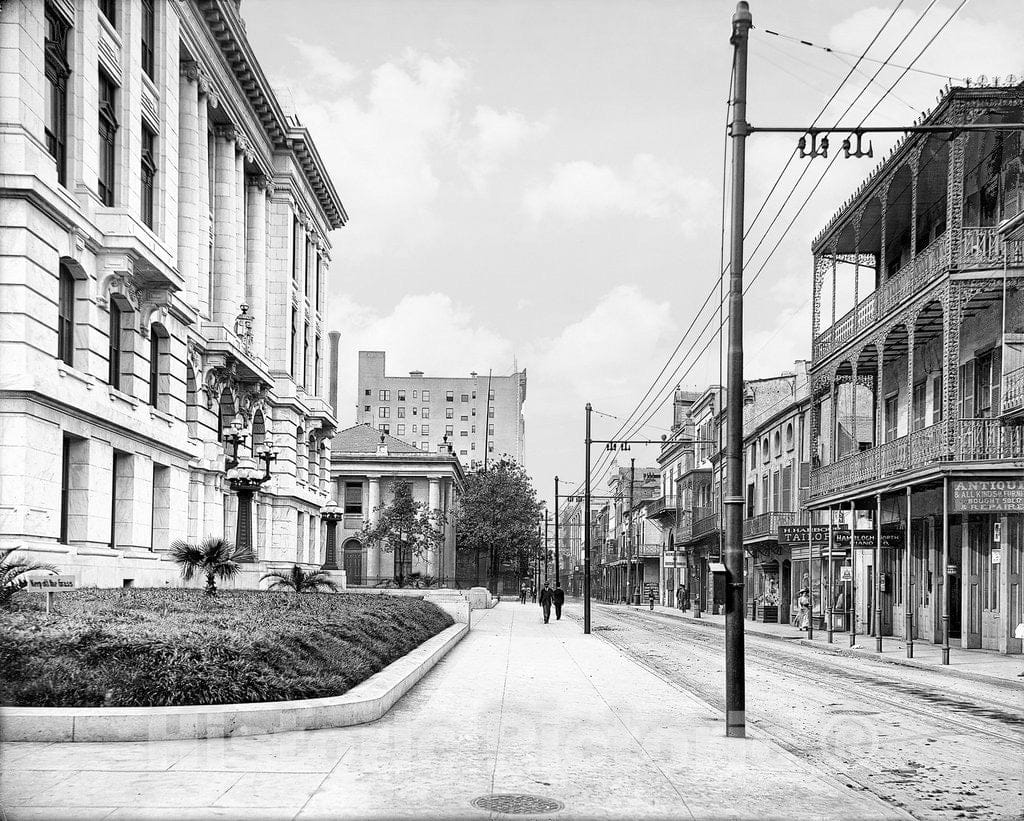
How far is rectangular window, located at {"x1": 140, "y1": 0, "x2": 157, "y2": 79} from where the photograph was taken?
116 feet

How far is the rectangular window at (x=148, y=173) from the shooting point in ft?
112

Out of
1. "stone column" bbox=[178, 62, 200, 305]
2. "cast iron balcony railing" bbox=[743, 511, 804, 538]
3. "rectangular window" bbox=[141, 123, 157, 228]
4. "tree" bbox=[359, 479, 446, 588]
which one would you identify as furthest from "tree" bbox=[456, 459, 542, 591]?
"rectangular window" bbox=[141, 123, 157, 228]

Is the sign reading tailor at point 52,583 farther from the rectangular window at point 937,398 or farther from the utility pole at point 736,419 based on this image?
the rectangular window at point 937,398

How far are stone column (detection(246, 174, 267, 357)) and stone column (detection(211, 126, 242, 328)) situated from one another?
509 centimetres

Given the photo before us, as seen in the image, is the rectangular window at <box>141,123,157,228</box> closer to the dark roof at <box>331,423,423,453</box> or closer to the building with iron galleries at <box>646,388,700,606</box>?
the building with iron galleries at <box>646,388,700,606</box>

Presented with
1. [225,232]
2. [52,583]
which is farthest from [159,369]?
[52,583]

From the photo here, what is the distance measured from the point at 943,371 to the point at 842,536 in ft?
28.4

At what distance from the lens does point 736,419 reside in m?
12.7

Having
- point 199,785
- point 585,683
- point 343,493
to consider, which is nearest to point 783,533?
point 585,683

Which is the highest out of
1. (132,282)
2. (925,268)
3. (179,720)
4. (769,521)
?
(925,268)

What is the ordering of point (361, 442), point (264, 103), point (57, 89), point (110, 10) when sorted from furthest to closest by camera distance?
point (361, 442) → point (264, 103) → point (110, 10) → point (57, 89)

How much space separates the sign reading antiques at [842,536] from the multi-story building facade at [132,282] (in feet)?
57.8


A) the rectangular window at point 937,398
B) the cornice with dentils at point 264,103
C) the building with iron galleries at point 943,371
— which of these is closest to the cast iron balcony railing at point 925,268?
the building with iron galleries at point 943,371

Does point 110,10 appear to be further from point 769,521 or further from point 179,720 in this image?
point 769,521
